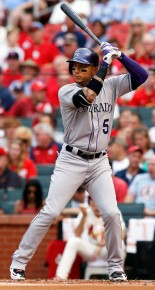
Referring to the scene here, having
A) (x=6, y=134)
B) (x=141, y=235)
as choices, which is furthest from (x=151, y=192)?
(x=6, y=134)

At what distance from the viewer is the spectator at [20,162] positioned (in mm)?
12438

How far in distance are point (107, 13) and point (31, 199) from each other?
20.6 ft

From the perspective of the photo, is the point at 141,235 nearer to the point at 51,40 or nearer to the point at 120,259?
the point at 120,259

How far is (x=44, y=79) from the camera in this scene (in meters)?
14.8

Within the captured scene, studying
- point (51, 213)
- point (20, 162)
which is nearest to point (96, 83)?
point (51, 213)

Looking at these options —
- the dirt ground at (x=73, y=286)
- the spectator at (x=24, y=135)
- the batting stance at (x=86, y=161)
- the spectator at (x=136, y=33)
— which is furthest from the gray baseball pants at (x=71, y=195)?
the spectator at (x=136, y=33)

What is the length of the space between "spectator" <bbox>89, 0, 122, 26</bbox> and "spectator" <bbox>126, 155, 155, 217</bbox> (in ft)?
18.6

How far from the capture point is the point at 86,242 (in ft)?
34.2

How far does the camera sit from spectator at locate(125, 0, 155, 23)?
53.9 ft

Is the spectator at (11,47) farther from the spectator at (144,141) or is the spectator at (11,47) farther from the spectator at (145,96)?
the spectator at (144,141)

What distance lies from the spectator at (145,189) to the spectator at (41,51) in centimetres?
456

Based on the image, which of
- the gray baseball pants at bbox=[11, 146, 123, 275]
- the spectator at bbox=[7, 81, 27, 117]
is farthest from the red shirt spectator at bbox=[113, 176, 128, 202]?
the gray baseball pants at bbox=[11, 146, 123, 275]

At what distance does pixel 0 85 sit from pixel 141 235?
4651mm

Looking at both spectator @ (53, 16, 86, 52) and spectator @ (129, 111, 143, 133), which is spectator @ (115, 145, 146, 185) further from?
spectator @ (53, 16, 86, 52)
